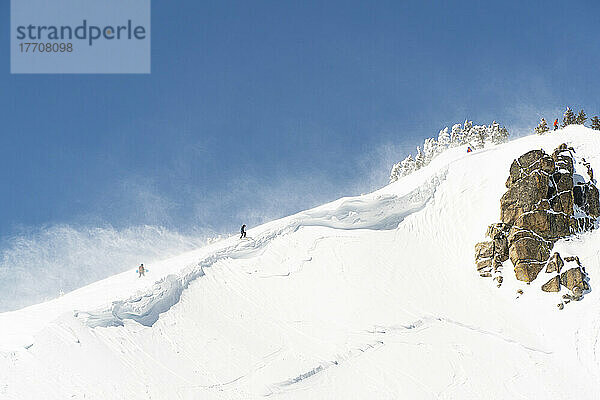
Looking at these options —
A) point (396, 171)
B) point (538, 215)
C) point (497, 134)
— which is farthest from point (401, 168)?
point (538, 215)

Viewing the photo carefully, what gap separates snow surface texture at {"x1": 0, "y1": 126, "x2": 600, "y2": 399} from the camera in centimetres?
1903

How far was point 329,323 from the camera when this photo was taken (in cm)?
2370

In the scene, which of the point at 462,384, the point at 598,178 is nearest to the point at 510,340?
the point at 462,384

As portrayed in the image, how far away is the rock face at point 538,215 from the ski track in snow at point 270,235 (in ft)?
19.1

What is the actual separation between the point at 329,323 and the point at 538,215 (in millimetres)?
15051

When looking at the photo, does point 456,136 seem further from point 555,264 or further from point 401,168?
point 555,264

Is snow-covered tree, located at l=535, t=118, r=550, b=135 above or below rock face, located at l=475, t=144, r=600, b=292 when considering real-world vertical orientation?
above

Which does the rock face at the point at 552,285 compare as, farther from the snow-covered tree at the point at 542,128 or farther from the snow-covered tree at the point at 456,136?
the snow-covered tree at the point at 456,136

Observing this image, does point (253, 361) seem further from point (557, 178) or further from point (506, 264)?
point (557, 178)

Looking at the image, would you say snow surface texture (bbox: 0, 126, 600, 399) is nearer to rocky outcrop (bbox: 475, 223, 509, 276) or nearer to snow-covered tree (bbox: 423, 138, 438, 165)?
rocky outcrop (bbox: 475, 223, 509, 276)

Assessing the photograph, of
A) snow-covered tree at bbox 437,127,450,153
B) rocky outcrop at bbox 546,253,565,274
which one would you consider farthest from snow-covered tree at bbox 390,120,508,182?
rocky outcrop at bbox 546,253,565,274

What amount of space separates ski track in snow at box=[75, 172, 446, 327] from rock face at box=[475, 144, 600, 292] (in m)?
5.82

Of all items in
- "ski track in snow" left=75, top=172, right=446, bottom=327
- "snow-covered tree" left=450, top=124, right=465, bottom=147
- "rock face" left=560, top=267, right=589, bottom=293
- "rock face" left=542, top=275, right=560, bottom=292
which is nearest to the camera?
"ski track in snow" left=75, top=172, right=446, bottom=327

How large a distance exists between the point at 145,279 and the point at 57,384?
8520mm
